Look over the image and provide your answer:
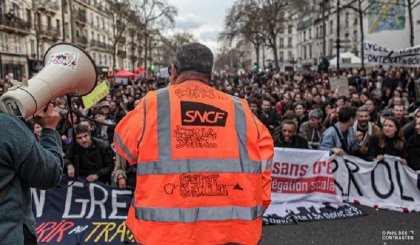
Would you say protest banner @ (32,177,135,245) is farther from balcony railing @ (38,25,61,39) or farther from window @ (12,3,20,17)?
balcony railing @ (38,25,61,39)

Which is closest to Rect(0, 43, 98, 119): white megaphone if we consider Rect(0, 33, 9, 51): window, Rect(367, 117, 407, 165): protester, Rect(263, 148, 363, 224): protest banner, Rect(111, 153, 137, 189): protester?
Rect(111, 153, 137, 189): protester

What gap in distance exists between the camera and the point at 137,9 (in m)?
36.7

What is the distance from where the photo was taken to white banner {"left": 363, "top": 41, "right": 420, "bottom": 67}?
1218 centimetres

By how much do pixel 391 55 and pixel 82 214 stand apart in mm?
10598

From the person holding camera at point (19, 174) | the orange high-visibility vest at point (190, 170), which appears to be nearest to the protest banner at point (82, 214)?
the person holding camera at point (19, 174)

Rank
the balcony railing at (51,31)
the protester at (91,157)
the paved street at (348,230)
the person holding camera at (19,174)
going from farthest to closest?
1. the balcony railing at (51,31)
2. the protester at (91,157)
3. the paved street at (348,230)
4. the person holding camera at (19,174)

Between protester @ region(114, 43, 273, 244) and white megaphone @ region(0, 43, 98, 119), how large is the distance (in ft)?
1.38

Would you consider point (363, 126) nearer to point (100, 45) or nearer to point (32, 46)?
point (32, 46)

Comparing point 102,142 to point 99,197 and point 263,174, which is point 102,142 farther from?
point 263,174

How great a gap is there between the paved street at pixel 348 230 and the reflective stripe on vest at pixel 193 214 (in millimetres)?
2948

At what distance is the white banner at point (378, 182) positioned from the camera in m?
6.02

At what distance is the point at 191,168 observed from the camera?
6.48 ft

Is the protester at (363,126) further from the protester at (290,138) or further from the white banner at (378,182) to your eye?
the protester at (290,138)

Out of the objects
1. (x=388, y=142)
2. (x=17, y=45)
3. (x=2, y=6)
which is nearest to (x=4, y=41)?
(x=17, y=45)
